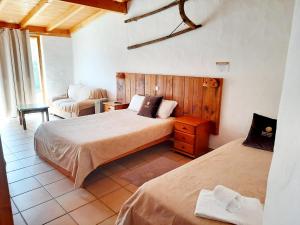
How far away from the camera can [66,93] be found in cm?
631

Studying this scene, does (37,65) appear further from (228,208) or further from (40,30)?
(228,208)

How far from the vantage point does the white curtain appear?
5285 mm

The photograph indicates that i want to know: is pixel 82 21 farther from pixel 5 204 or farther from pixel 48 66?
pixel 5 204

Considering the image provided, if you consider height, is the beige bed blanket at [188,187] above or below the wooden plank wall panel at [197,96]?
below

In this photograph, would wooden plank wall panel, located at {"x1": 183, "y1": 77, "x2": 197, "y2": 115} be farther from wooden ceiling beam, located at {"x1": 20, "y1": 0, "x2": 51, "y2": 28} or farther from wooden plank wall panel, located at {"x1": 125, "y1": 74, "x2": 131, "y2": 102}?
wooden ceiling beam, located at {"x1": 20, "y1": 0, "x2": 51, "y2": 28}

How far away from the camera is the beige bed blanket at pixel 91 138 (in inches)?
98.8

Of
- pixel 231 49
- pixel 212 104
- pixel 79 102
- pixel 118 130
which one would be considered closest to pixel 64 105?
pixel 79 102

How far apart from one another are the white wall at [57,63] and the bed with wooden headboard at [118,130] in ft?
10.2

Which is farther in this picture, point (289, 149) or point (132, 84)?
point (132, 84)

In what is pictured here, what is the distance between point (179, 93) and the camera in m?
3.75

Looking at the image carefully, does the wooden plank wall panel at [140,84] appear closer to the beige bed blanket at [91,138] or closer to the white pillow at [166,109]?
the white pillow at [166,109]

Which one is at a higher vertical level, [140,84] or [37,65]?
[37,65]

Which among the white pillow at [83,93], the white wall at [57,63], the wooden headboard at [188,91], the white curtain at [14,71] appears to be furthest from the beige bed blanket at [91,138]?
the white wall at [57,63]

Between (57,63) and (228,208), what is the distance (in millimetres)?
6134
